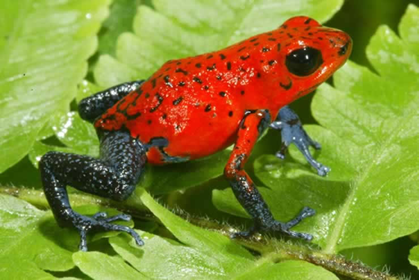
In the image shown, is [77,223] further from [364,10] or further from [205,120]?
[364,10]

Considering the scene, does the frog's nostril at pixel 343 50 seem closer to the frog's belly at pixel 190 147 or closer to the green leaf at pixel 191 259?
the frog's belly at pixel 190 147

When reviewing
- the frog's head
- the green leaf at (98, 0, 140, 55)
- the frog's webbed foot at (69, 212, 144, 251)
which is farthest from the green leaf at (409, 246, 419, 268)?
the green leaf at (98, 0, 140, 55)

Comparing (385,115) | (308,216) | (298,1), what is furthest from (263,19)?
(308,216)

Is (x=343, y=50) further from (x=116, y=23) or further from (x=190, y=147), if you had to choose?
(x=116, y=23)

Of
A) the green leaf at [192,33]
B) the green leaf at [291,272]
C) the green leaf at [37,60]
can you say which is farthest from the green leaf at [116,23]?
the green leaf at [291,272]

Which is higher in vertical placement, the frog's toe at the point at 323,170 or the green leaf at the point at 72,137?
the frog's toe at the point at 323,170
